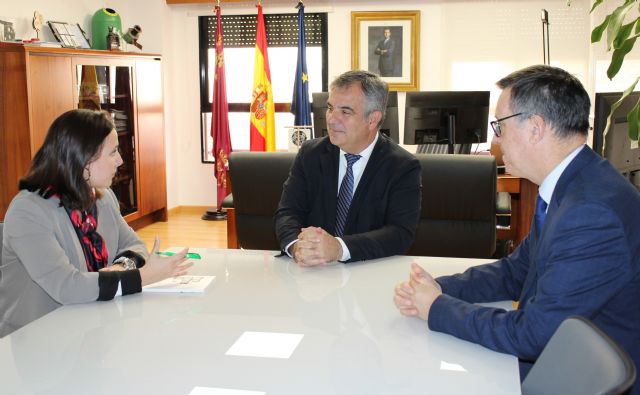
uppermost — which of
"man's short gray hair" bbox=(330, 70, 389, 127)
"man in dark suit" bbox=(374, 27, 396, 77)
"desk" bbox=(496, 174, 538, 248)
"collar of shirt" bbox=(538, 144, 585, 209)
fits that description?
"man in dark suit" bbox=(374, 27, 396, 77)

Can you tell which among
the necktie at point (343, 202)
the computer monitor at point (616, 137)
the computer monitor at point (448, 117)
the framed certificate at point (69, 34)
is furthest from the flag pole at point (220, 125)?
the computer monitor at point (616, 137)

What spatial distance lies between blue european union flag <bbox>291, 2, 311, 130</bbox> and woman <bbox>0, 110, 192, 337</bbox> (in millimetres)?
4173

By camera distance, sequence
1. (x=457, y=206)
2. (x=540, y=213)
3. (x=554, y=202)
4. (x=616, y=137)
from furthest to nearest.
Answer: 1. (x=457, y=206)
2. (x=616, y=137)
3. (x=540, y=213)
4. (x=554, y=202)

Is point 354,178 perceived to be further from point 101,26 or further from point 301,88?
point 101,26

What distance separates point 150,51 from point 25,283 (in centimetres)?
525

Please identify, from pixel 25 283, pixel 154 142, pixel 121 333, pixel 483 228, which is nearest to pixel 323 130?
pixel 483 228

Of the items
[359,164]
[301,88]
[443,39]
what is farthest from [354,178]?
[443,39]

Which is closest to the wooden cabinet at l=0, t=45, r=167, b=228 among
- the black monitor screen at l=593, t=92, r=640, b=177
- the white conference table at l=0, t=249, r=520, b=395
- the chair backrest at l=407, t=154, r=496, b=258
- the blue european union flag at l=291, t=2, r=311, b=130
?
the blue european union flag at l=291, t=2, r=311, b=130

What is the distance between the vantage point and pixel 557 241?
1.48 meters

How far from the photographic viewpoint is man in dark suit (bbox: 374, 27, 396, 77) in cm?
665

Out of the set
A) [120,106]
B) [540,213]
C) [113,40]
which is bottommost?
[540,213]

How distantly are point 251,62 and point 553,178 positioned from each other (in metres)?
5.67

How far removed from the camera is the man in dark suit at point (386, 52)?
6.65 meters

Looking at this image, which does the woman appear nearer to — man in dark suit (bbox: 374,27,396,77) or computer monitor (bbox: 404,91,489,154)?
computer monitor (bbox: 404,91,489,154)
